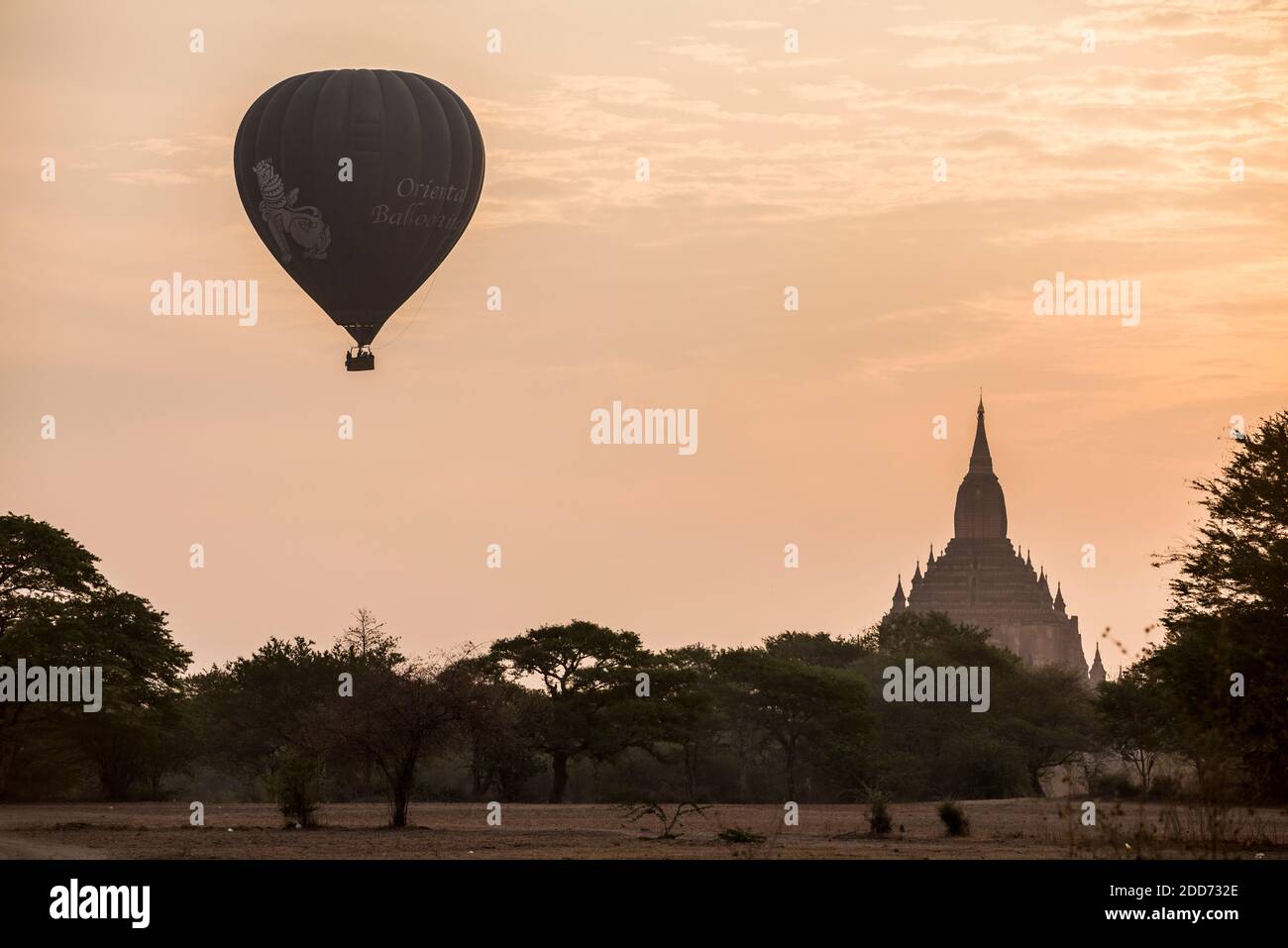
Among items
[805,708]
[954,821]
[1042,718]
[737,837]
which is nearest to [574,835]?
[737,837]

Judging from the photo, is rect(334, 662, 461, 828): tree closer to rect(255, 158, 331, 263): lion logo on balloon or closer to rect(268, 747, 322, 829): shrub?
rect(268, 747, 322, 829): shrub

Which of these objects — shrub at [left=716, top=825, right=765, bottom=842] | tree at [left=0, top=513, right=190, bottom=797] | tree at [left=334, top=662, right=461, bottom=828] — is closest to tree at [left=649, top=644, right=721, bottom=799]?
tree at [left=0, top=513, right=190, bottom=797]

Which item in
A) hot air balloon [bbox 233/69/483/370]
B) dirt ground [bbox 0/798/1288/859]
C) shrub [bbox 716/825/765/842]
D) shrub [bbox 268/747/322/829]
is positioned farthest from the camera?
hot air balloon [bbox 233/69/483/370]

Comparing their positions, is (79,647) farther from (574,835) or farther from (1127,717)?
(1127,717)

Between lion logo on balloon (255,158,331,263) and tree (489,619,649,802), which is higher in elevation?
lion logo on balloon (255,158,331,263)

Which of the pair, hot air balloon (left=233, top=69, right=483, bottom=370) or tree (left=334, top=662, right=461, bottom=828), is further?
hot air balloon (left=233, top=69, right=483, bottom=370)

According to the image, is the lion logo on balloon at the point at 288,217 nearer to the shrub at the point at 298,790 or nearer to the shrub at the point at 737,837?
the shrub at the point at 298,790

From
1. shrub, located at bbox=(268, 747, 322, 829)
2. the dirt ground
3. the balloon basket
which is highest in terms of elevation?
the balloon basket
